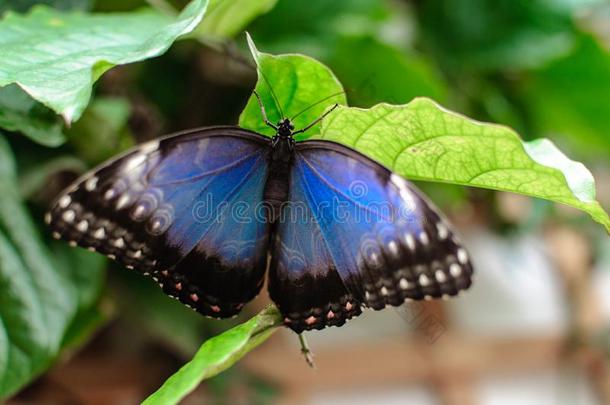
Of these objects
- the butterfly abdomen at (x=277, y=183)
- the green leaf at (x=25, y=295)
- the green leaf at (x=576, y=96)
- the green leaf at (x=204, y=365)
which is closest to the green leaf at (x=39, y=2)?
the green leaf at (x=25, y=295)

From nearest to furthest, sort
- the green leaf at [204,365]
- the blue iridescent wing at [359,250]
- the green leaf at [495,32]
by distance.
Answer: the green leaf at [204,365], the blue iridescent wing at [359,250], the green leaf at [495,32]

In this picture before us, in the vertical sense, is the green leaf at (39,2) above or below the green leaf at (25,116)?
above

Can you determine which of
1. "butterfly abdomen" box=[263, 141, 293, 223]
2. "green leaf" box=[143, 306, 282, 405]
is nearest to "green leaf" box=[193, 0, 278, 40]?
"butterfly abdomen" box=[263, 141, 293, 223]

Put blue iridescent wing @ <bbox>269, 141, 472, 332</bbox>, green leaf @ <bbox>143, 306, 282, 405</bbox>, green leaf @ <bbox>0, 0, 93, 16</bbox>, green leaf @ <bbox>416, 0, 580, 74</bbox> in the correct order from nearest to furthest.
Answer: green leaf @ <bbox>143, 306, 282, 405</bbox>
blue iridescent wing @ <bbox>269, 141, 472, 332</bbox>
green leaf @ <bbox>0, 0, 93, 16</bbox>
green leaf @ <bbox>416, 0, 580, 74</bbox>

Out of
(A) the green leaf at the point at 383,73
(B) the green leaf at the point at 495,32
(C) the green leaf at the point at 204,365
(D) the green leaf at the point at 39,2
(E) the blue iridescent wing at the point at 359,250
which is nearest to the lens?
(C) the green leaf at the point at 204,365

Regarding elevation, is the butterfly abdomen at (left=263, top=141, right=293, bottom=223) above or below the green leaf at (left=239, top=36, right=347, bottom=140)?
below

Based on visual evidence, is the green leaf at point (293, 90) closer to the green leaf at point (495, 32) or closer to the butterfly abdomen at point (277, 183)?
the butterfly abdomen at point (277, 183)

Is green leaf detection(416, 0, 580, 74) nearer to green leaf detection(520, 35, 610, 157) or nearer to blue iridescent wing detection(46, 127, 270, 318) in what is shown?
green leaf detection(520, 35, 610, 157)
